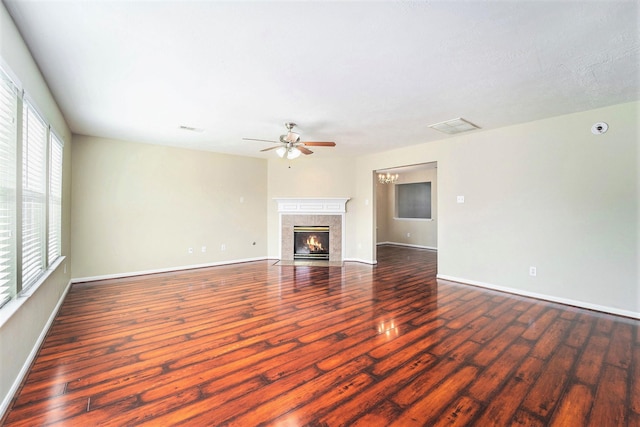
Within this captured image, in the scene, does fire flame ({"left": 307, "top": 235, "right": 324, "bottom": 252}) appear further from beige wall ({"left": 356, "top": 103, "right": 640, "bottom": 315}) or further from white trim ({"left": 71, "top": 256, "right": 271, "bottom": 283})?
beige wall ({"left": 356, "top": 103, "right": 640, "bottom": 315})

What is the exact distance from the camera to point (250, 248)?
6.58 m

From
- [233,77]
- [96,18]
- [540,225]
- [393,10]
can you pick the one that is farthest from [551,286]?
[96,18]

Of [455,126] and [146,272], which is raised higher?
[455,126]

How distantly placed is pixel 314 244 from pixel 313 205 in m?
0.93

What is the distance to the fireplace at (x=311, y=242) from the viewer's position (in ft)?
22.0

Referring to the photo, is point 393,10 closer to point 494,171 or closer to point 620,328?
point 494,171

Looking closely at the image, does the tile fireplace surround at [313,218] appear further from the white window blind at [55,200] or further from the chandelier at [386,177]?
the white window blind at [55,200]

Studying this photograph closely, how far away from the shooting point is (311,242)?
22.2 ft

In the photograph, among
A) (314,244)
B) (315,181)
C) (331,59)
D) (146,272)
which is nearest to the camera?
(331,59)

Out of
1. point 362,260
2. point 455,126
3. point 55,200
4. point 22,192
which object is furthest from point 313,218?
point 22,192

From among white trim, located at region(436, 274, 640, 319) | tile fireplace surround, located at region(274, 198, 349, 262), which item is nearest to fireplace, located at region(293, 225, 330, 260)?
tile fireplace surround, located at region(274, 198, 349, 262)

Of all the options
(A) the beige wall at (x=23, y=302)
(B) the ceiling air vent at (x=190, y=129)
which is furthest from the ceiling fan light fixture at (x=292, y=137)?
(A) the beige wall at (x=23, y=302)

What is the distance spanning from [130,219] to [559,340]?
6.14m

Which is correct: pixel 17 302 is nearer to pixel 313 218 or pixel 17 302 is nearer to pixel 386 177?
pixel 313 218
